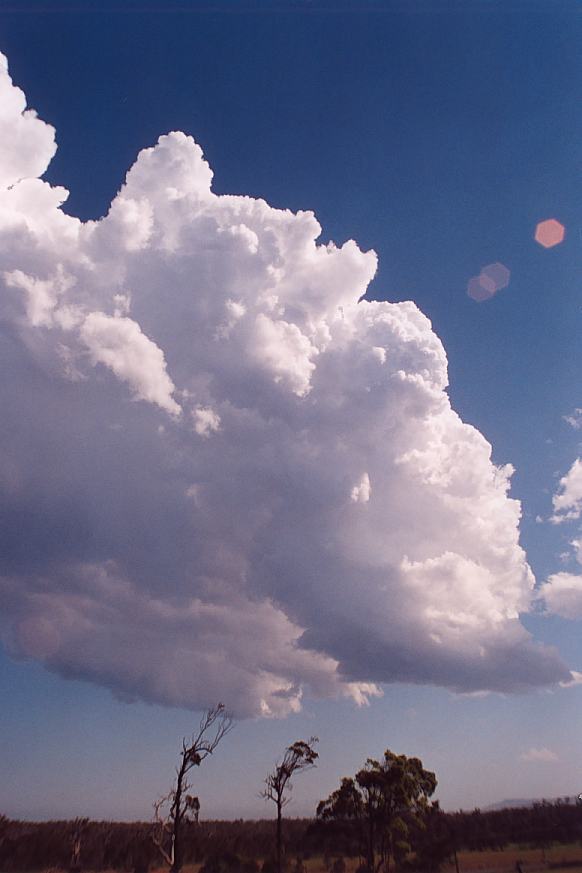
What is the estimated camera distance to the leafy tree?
6303 cm

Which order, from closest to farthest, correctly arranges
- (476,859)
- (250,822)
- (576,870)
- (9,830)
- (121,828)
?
1. (576,870)
2. (9,830)
3. (476,859)
4. (121,828)
5. (250,822)

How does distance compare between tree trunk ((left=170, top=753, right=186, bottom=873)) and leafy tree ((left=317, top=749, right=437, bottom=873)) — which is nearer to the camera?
tree trunk ((left=170, top=753, right=186, bottom=873))

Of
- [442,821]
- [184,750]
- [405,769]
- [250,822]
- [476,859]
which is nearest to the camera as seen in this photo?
[184,750]

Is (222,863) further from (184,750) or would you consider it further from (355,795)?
(184,750)

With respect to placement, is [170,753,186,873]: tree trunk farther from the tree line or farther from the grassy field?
the grassy field

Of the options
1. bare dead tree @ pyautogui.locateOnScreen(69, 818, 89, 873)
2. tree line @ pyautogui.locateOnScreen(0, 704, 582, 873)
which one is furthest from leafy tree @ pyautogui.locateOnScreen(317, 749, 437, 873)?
bare dead tree @ pyautogui.locateOnScreen(69, 818, 89, 873)

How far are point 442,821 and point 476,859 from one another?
19.8 metres

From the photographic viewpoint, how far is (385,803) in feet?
208

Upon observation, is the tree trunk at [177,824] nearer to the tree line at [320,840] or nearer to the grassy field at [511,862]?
the tree line at [320,840]

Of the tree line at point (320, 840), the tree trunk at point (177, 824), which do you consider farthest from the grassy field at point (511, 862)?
the tree trunk at point (177, 824)

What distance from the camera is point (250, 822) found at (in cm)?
13288

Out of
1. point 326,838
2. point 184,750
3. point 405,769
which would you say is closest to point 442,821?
point 326,838

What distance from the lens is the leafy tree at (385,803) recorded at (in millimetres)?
63031

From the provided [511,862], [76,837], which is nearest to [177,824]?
[76,837]
